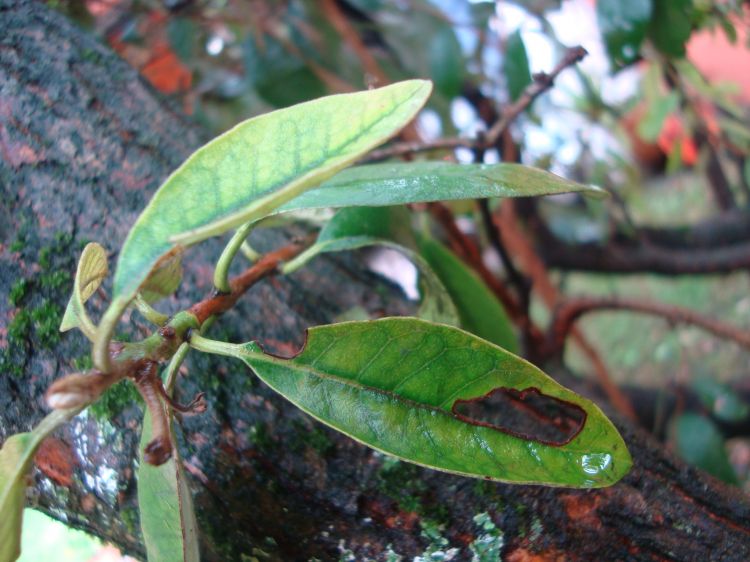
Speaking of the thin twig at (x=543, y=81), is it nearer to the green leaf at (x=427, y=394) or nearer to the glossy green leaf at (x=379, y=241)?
the glossy green leaf at (x=379, y=241)

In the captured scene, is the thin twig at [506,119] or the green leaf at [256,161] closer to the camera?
the green leaf at [256,161]

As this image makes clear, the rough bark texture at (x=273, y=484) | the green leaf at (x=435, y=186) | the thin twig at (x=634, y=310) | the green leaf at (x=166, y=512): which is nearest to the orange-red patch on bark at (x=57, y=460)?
the rough bark texture at (x=273, y=484)

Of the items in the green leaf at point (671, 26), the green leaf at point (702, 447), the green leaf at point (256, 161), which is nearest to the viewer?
the green leaf at point (256, 161)

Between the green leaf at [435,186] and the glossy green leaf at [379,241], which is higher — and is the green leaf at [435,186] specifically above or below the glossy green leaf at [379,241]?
above

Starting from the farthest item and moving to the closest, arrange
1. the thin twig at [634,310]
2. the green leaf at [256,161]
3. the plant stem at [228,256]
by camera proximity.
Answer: the thin twig at [634,310], the plant stem at [228,256], the green leaf at [256,161]

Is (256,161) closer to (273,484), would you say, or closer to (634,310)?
(273,484)

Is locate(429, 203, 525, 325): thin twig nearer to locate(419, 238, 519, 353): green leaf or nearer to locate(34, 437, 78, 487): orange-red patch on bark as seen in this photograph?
locate(419, 238, 519, 353): green leaf

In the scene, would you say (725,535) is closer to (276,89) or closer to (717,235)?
(276,89)
